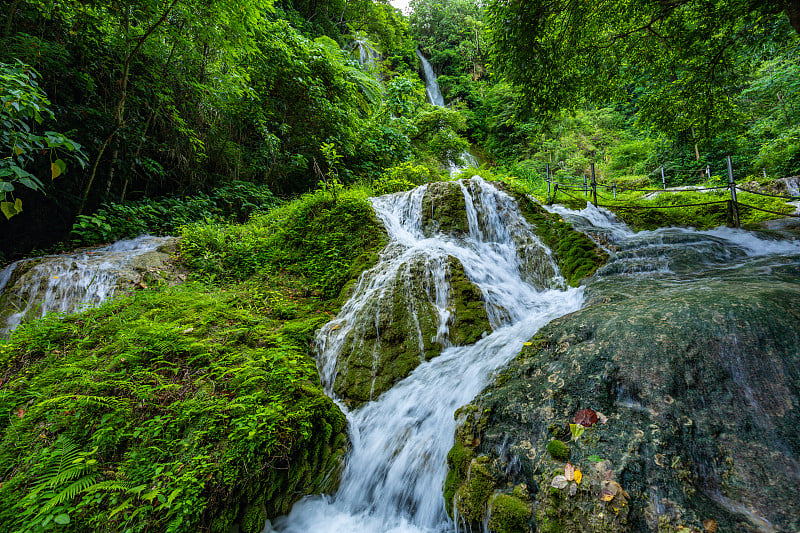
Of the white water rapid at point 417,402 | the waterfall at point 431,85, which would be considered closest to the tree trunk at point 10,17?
the white water rapid at point 417,402

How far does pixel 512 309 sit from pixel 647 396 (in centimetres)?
240

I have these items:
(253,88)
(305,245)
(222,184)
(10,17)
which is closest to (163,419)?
(305,245)

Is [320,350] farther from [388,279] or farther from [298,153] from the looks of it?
[298,153]

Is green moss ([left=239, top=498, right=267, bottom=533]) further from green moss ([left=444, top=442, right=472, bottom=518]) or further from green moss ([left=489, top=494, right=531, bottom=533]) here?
green moss ([left=489, top=494, right=531, bottom=533])

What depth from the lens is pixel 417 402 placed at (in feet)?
10.3

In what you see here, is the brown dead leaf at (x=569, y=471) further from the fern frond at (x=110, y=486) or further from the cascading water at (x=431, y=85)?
the cascading water at (x=431, y=85)

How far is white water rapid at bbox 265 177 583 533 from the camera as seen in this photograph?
2.45 metres

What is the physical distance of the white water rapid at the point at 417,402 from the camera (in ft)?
8.02

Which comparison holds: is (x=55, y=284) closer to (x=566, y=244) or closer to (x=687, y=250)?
(x=566, y=244)

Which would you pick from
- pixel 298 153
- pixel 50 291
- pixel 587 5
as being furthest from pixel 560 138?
pixel 50 291

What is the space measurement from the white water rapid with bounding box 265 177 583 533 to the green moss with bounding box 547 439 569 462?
0.92 m

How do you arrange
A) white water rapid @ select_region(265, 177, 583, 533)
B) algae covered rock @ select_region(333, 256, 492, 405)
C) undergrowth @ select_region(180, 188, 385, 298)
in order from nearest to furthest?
white water rapid @ select_region(265, 177, 583, 533) < algae covered rock @ select_region(333, 256, 492, 405) < undergrowth @ select_region(180, 188, 385, 298)

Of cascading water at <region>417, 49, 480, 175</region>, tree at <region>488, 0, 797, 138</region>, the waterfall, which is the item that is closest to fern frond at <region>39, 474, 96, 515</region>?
tree at <region>488, 0, 797, 138</region>

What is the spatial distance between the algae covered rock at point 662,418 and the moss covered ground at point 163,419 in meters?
1.51
